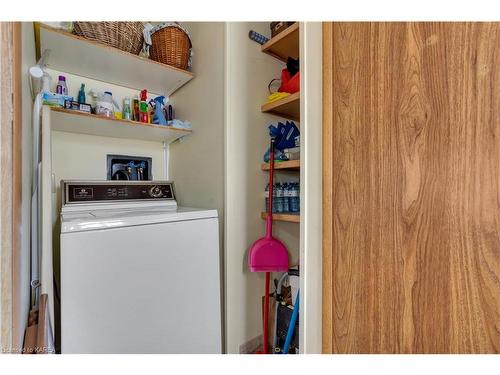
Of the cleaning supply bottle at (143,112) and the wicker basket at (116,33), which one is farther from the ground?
the wicker basket at (116,33)

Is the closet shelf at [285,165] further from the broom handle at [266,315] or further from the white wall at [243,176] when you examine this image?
the broom handle at [266,315]

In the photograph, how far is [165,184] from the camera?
4.13 feet

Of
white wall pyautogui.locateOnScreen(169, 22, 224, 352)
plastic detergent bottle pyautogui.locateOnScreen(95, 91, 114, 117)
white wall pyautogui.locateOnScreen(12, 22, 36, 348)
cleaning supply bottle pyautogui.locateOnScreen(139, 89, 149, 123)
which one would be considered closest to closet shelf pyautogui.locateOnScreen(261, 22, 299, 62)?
white wall pyautogui.locateOnScreen(169, 22, 224, 352)

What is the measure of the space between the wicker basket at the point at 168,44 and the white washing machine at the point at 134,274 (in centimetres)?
72

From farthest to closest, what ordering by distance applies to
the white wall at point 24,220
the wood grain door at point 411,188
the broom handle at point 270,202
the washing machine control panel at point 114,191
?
the broom handle at point 270,202 → the washing machine control panel at point 114,191 → the white wall at point 24,220 → the wood grain door at point 411,188

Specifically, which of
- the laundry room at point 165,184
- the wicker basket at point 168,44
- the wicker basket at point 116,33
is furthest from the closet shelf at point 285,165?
the wicker basket at point 116,33

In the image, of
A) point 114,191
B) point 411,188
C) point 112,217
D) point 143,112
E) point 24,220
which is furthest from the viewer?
point 143,112

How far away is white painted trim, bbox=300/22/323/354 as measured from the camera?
0.69 meters

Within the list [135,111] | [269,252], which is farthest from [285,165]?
[135,111]

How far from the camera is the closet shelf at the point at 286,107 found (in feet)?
3.75

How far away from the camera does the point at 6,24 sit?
44 centimetres

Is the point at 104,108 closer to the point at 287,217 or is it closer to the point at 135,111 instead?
the point at 135,111

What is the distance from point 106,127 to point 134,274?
0.83 m
